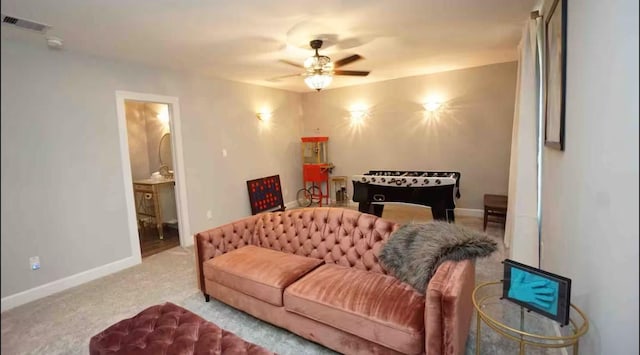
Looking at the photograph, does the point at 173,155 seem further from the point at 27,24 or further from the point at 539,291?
the point at 539,291

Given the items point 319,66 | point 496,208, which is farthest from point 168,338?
point 496,208

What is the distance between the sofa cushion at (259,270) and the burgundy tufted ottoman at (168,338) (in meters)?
0.53

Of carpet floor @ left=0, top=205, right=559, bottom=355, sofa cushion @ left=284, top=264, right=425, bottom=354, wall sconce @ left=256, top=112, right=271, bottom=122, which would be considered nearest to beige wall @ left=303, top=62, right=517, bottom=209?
wall sconce @ left=256, top=112, right=271, bottom=122

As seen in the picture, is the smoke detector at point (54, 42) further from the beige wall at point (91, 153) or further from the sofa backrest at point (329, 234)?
the sofa backrest at point (329, 234)

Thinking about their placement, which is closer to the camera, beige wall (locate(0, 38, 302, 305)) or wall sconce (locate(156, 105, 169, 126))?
beige wall (locate(0, 38, 302, 305))

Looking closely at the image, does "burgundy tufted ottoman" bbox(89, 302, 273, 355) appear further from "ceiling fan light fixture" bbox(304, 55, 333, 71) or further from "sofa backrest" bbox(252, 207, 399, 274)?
"ceiling fan light fixture" bbox(304, 55, 333, 71)

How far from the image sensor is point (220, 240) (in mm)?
2969

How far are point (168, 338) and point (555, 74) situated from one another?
2.84m

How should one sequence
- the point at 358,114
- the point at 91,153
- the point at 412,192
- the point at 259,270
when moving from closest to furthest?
the point at 259,270
the point at 91,153
the point at 412,192
the point at 358,114

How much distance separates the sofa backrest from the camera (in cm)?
252

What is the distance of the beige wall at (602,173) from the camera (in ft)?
3.65

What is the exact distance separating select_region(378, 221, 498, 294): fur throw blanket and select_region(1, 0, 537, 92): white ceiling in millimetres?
1846

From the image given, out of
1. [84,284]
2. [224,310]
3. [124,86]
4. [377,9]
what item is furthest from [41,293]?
[377,9]

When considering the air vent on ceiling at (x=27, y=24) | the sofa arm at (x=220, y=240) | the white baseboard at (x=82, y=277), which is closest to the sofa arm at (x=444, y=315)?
the sofa arm at (x=220, y=240)
